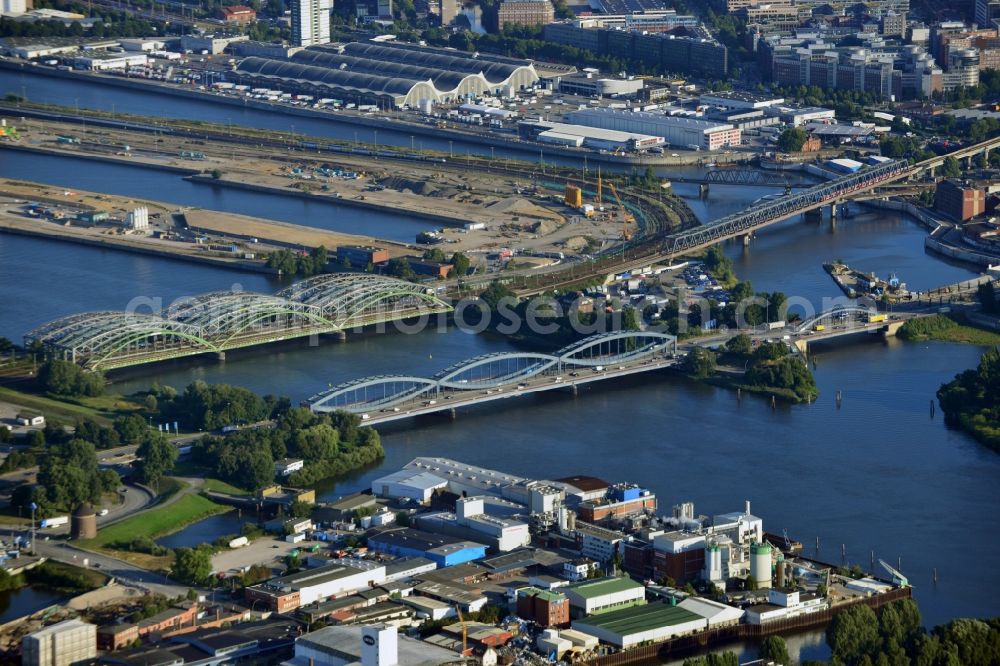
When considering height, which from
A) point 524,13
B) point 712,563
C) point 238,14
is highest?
point 524,13

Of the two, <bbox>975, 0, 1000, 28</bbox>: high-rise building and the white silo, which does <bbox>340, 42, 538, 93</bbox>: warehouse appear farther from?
the white silo

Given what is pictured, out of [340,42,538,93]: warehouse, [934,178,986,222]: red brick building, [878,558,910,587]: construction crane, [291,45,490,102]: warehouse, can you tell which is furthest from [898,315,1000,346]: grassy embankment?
[340,42,538,93]: warehouse

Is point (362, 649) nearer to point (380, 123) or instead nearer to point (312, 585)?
point (312, 585)

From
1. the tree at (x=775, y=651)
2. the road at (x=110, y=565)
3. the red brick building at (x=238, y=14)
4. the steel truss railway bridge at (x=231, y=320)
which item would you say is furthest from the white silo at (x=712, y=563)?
the red brick building at (x=238, y=14)

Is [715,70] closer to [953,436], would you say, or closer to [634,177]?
[634,177]

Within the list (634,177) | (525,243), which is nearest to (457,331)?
(525,243)

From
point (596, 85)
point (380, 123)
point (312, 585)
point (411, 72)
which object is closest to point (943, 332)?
point (312, 585)
